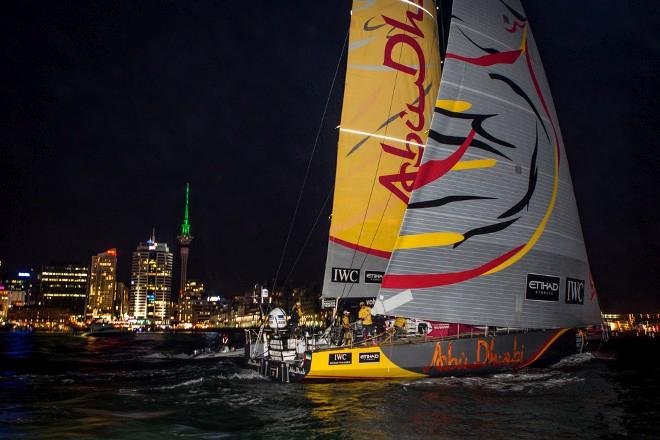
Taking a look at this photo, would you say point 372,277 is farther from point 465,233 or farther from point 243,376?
point 243,376

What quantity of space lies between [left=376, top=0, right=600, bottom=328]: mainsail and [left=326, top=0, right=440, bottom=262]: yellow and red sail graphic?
158 inches

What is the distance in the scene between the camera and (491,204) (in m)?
15.0

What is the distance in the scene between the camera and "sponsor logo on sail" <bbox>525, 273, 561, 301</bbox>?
15.3 meters

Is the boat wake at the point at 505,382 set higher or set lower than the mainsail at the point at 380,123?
lower

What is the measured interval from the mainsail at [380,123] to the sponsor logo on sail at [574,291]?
5.72 meters

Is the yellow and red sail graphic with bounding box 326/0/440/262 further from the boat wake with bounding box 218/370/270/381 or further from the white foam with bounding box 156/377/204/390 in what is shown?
the white foam with bounding box 156/377/204/390

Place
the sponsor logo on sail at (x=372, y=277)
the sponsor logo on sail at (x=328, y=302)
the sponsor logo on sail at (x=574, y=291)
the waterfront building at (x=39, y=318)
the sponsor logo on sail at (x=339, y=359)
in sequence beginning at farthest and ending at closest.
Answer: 1. the waterfront building at (x=39, y=318)
2. the sponsor logo on sail at (x=372, y=277)
3. the sponsor logo on sail at (x=328, y=302)
4. the sponsor logo on sail at (x=574, y=291)
5. the sponsor logo on sail at (x=339, y=359)

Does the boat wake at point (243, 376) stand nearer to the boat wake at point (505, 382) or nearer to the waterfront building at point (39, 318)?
the boat wake at point (505, 382)

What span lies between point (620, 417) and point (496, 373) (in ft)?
14.0

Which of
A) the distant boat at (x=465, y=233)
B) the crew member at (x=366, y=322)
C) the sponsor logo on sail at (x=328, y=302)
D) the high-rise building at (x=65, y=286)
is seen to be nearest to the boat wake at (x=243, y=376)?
the distant boat at (x=465, y=233)

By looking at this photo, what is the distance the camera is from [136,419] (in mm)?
10359

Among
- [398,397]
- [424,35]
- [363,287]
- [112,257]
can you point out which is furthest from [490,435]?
[112,257]

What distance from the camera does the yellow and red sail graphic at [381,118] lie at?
63.3 feet

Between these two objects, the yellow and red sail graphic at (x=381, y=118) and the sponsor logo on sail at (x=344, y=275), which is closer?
the sponsor logo on sail at (x=344, y=275)
